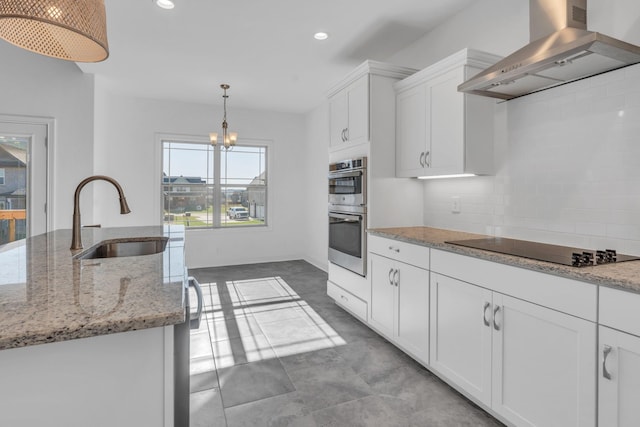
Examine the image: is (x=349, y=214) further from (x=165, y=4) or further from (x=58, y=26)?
(x=58, y=26)

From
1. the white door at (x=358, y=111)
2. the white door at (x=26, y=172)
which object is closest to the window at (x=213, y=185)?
the white door at (x=26, y=172)

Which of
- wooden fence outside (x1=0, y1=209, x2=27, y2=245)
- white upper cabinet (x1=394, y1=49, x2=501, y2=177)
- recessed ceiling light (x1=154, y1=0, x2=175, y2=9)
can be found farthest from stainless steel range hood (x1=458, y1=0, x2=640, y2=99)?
wooden fence outside (x1=0, y1=209, x2=27, y2=245)

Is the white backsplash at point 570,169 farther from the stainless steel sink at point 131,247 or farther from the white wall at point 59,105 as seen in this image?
the white wall at point 59,105

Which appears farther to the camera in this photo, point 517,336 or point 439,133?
point 439,133

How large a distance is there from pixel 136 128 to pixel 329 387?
4877mm

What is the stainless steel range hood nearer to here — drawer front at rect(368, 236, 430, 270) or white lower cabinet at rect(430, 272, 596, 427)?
drawer front at rect(368, 236, 430, 270)

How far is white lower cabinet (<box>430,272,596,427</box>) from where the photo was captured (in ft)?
4.62

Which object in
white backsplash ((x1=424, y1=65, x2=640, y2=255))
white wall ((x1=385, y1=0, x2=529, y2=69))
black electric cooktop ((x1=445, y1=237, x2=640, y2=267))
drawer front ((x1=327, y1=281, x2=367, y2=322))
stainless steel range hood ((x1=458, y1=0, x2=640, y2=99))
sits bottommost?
drawer front ((x1=327, y1=281, x2=367, y2=322))

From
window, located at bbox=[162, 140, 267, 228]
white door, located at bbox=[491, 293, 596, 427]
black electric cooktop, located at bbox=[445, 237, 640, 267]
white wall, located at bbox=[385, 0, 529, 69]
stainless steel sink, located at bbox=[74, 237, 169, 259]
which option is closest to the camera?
white door, located at bbox=[491, 293, 596, 427]

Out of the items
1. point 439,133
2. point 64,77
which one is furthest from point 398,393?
point 64,77

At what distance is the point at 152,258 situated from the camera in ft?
5.12

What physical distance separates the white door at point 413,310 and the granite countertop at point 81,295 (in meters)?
1.54

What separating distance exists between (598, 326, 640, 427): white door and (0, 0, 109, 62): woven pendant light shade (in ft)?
7.21

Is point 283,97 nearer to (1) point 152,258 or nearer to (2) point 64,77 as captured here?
(2) point 64,77
